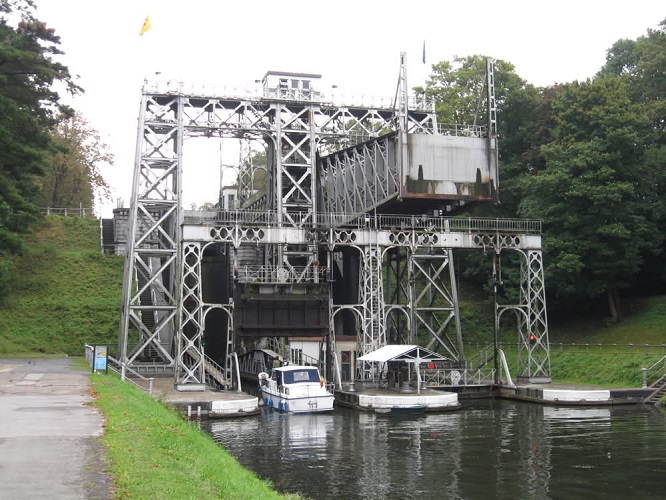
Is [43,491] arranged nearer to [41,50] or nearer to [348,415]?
[348,415]

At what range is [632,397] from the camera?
39.2m

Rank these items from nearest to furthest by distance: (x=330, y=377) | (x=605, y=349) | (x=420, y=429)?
(x=420, y=429) → (x=330, y=377) → (x=605, y=349)

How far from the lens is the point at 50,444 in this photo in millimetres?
17812

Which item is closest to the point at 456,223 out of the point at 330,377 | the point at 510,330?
the point at 510,330

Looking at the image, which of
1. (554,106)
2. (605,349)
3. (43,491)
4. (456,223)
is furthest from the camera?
(456,223)

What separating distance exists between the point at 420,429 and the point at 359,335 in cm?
1528

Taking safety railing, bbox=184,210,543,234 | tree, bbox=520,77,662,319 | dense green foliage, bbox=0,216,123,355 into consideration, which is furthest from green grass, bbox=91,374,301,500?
tree, bbox=520,77,662,319

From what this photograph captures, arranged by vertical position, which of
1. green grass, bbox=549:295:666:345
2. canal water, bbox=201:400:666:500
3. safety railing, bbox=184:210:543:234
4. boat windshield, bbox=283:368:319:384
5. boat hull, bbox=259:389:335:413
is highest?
safety railing, bbox=184:210:543:234

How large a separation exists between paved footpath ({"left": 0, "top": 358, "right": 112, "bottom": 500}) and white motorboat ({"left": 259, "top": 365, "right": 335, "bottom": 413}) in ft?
31.0

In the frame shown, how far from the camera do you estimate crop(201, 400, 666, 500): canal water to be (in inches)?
818

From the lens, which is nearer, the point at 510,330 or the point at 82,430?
the point at 82,430

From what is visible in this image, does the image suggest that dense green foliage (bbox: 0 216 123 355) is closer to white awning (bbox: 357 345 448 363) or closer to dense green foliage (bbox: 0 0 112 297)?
dense green foliage (bbox: 0 0 112 297)

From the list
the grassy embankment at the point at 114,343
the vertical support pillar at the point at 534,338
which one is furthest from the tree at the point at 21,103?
the vertical support pillar at the point at 534,338

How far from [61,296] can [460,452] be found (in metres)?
48.0
